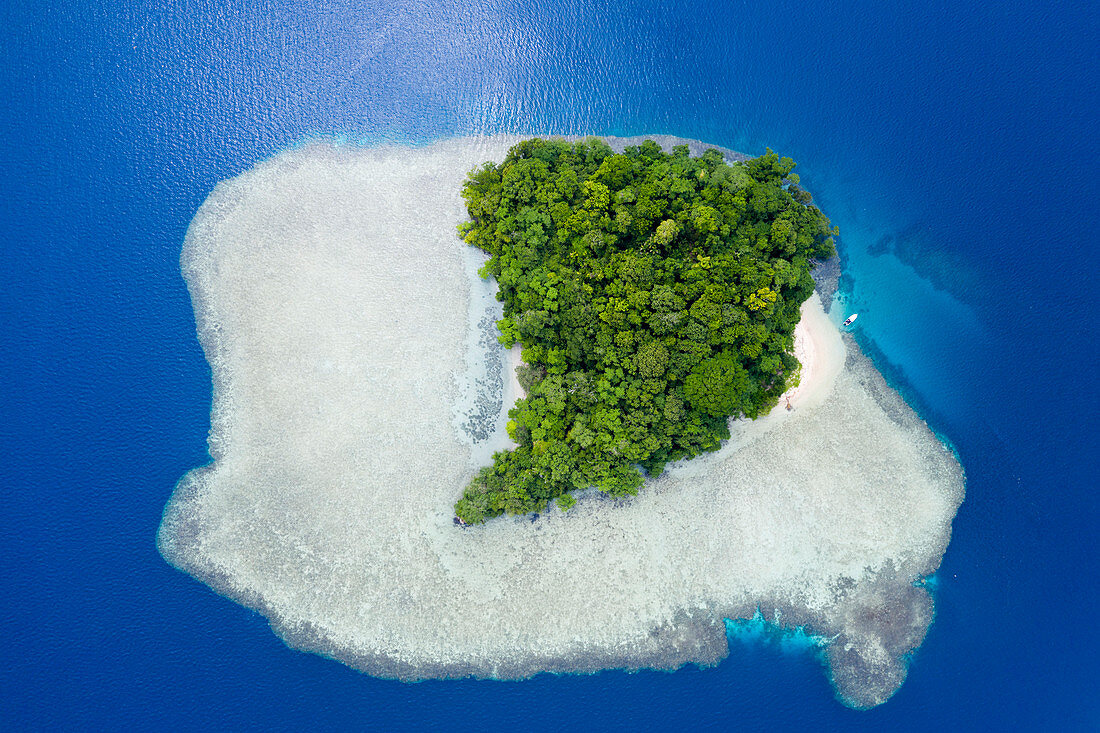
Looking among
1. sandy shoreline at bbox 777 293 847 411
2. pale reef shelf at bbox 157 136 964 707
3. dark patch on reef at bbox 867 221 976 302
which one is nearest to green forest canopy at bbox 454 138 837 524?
sandy shoreline at bbox 777 293 847 411

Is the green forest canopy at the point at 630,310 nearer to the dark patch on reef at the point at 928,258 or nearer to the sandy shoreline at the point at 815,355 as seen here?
the sandy shoreline at the point at 815,355

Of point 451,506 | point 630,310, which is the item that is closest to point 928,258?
point 630,310

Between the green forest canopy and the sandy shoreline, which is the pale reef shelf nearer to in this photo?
the sandy shoreline

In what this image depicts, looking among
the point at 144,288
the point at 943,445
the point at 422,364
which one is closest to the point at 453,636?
the point at 422,364

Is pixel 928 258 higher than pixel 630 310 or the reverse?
higher

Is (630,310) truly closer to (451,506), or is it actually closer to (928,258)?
(451,506)

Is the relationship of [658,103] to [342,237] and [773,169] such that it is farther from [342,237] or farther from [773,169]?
[342,237]
